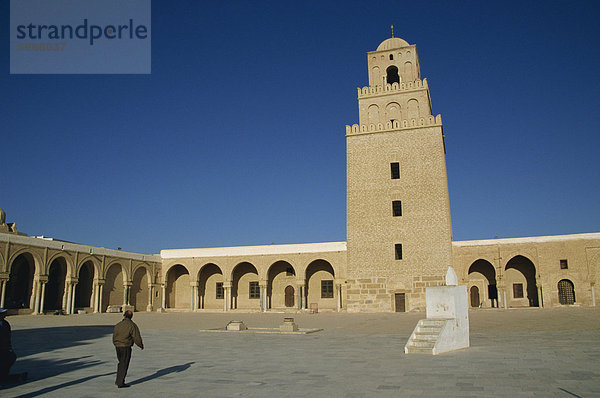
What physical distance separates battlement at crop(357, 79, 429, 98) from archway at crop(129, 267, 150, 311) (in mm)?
18660

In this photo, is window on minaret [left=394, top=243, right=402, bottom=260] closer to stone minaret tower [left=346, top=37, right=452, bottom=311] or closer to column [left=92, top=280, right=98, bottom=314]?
stone minaret tower [left=346, top=37, right=452, bottom=311]

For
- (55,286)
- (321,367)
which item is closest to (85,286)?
(55,286)

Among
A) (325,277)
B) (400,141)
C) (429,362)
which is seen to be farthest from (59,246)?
(429,362)

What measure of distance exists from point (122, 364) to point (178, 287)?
28774mm

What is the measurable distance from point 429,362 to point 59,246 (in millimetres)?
23658

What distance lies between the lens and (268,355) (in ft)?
31.0

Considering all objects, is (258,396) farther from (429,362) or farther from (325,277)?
(325,277)

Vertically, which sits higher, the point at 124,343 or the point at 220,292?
the point at 124,343

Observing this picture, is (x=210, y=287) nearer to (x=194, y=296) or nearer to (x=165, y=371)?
(x=194, y=296)

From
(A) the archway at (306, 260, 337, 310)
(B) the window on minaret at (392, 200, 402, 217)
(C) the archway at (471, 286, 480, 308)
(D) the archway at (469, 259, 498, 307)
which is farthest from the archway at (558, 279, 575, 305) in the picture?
(A) the archway at (306, 260, 337, 310)

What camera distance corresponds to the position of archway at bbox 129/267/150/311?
104 ft

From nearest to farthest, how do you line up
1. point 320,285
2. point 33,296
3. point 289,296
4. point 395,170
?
point 33,296 → point 395,170 → point 320,285 → point 289,296

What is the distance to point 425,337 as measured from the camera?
30.2ft

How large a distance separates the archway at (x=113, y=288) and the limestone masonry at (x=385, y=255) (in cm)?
6
